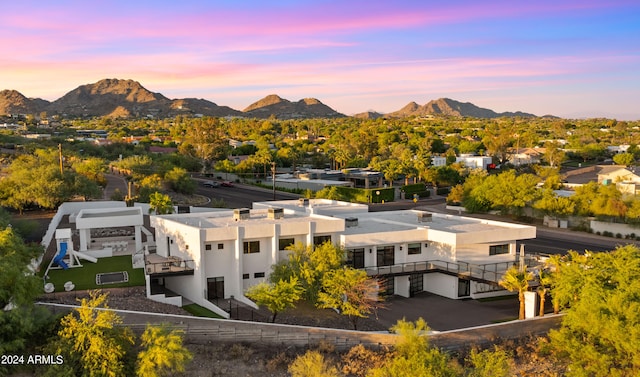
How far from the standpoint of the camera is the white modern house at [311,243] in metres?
32.0

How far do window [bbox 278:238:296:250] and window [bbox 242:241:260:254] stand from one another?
128 centimetres

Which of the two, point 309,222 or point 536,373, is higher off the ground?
point 309,222

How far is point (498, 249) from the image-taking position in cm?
3678

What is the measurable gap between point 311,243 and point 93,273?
12.7 meters

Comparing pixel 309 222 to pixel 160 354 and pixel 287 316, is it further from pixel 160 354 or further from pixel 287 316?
pixel 160 354

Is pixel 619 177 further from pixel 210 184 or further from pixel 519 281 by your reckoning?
pixel 210 184

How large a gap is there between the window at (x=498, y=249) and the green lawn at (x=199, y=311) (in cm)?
1750

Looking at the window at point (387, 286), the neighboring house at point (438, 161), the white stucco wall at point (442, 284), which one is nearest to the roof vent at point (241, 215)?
the window at point (387, 286)

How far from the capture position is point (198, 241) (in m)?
31.3

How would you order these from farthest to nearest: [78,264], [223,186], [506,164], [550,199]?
[506,164] → [223,186] → [550,199] → [78,264]

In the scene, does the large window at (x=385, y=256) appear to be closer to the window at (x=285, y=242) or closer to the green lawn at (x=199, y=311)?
the window at (x=285, y=242)

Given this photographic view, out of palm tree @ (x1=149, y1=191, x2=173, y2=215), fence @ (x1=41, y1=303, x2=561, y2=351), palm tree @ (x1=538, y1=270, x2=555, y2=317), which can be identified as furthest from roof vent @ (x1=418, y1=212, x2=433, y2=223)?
palm tree @ (x1=149, y1=191, x2=173, y2=215)

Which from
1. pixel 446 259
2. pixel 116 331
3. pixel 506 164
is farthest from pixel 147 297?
pixel 506 164

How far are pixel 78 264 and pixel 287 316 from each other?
46.7 feet
